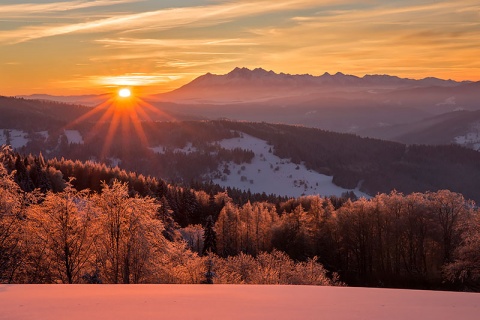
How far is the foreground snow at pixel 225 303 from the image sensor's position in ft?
45.4

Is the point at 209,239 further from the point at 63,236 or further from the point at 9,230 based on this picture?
the point at 9,230

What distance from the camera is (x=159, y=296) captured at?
653 inches

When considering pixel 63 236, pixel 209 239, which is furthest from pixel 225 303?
pixel 209 239

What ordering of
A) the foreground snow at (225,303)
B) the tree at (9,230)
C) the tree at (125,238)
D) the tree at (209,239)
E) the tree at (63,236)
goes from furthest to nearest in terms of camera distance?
1. the tree at (209,239)
2. the tree at (125,238)
3. the tree at (63,236)
4. the tree at (9,230)
5. the foreground snow at (225,303)

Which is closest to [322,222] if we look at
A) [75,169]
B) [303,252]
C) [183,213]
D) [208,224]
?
[303,252]

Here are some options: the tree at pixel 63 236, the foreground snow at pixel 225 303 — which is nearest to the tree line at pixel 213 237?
the tree at pixel 63 236

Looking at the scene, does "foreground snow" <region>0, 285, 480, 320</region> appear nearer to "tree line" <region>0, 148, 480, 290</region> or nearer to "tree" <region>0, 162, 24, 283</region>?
"tree" <region>0, 162, 24, 283</region>

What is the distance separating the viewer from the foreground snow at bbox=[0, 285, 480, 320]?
13836 mm

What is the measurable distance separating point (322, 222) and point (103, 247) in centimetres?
6071

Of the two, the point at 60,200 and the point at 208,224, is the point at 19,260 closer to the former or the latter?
the point at 60,200

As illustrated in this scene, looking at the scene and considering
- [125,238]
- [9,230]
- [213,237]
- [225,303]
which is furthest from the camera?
[213,237]

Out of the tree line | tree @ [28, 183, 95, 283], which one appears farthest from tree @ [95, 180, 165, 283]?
tree @ [28, 183, 95, 283]

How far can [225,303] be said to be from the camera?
15477 mm

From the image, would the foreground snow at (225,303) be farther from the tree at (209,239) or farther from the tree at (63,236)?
the tree at (209,239)
